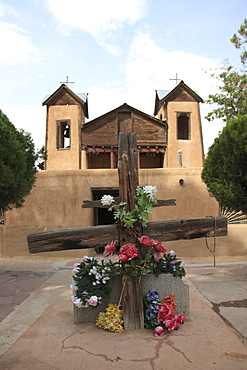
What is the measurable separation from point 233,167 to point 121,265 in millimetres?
4434

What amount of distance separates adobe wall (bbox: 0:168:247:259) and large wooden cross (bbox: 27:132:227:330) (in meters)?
7.23

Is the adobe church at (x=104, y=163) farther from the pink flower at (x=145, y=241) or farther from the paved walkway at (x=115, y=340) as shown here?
the pink flower at (x=145, y=241)

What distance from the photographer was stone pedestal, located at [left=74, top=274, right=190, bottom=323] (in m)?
4.17

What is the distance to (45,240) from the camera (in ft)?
12.8

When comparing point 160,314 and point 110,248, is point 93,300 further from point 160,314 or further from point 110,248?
point 160,314

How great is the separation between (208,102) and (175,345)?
20.4 metres

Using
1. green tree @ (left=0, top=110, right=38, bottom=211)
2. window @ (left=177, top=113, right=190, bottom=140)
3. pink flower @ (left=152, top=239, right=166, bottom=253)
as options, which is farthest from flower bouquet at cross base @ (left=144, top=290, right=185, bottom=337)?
window @ (left=177, top=113, right=190, bottom=140)

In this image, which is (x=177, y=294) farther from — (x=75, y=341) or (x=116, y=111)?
(x=116, y=111)

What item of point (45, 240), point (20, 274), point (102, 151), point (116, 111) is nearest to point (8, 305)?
point (45, 240)

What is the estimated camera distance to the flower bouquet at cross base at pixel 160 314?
12.6 feet

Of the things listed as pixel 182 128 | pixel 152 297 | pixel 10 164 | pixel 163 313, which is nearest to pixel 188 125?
pixel 182 128

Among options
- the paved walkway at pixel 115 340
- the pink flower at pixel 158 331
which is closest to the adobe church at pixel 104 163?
the paved walkway at pixel 115 340

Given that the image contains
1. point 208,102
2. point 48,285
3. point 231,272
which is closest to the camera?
point 48,285

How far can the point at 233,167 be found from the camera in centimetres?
728
